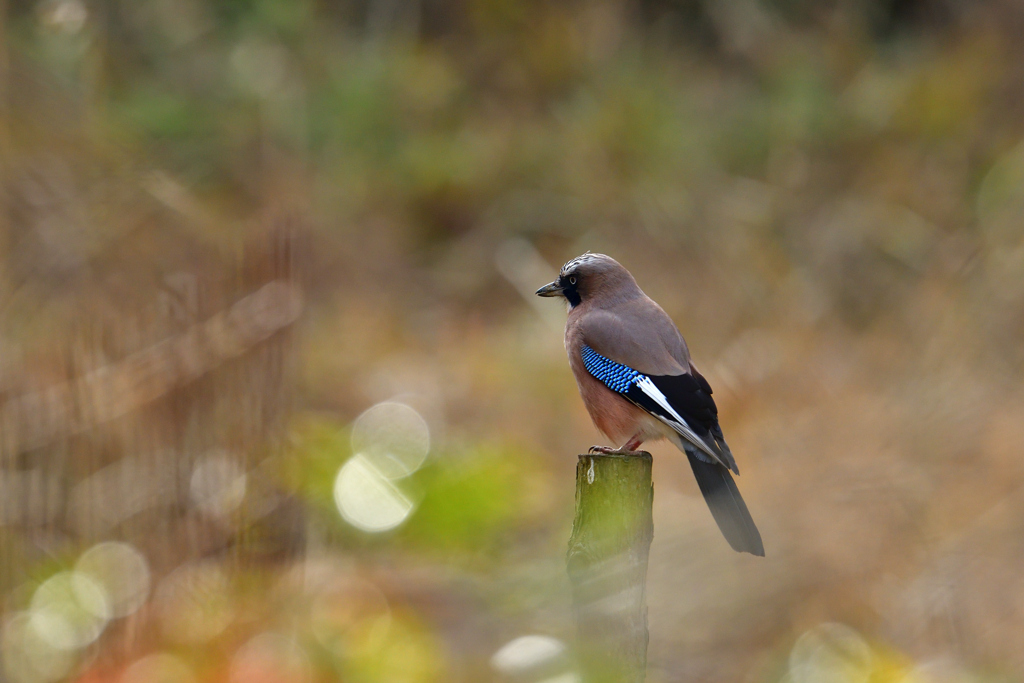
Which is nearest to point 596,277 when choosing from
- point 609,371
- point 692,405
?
point 609,371

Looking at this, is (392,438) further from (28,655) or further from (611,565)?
(611,565)

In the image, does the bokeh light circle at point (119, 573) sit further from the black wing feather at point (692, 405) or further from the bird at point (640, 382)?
the black wing feather at point (692, 405)

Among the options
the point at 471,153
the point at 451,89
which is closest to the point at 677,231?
the point at 471,153

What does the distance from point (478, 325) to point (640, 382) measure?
5.74 m

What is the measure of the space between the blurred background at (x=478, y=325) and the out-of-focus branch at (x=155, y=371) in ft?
0.06

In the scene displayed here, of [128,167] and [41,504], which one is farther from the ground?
[128,167]

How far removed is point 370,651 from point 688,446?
158 centimetres

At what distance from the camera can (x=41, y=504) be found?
4.49 m

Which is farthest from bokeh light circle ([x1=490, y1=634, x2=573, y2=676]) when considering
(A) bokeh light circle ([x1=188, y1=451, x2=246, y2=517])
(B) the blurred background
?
(A) bokeh light circle ([x1=188, y1=451, x2=246, y2=517])

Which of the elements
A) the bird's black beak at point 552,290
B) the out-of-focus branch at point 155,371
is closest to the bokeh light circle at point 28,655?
the out-of-focus branch at point 155,371

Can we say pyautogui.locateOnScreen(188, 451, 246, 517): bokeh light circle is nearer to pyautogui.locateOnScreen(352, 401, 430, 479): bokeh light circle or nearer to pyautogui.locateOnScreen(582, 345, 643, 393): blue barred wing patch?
pyautogui.locateOnScreen(352, 401, 430, 479): bokeh light circle

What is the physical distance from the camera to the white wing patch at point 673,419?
3572 millimetres

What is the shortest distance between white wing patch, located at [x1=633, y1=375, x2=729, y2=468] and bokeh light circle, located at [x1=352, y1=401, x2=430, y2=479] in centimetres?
185

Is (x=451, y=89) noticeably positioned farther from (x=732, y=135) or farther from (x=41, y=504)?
(x=41, y=504)
